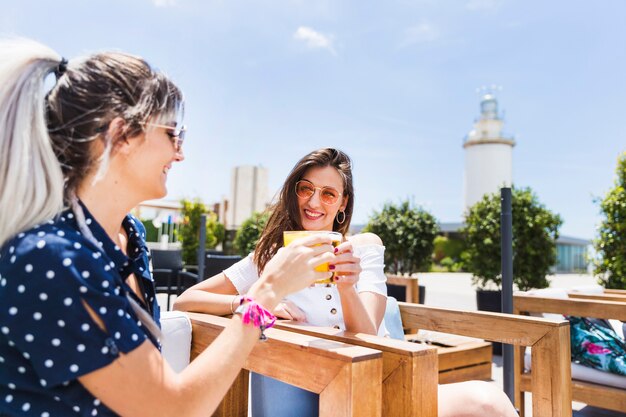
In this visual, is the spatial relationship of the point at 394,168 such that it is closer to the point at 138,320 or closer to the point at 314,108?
the point at 314,108

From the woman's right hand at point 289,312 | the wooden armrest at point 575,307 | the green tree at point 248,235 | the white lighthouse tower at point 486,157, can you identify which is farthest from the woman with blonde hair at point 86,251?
the white lighthouse tower at point 486,157

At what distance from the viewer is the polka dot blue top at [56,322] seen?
71 centimetres

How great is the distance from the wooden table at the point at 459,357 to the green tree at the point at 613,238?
2.14 meters

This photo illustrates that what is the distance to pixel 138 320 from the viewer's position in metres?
0.85

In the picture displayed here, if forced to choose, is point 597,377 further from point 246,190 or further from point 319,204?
point 246,190

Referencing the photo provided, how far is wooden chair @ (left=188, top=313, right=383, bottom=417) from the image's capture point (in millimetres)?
908

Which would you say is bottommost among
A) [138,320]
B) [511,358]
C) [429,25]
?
[511,358]

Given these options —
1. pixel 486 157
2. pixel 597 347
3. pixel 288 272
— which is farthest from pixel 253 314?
pixel 486 157

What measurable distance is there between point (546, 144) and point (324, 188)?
47.1 m

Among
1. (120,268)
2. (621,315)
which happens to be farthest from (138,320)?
(621,315)

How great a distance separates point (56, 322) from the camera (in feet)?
2.32

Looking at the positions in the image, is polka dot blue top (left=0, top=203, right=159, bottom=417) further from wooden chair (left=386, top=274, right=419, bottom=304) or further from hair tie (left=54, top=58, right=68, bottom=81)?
wooden chair (left=386, top=274, right=419, bottom=304)

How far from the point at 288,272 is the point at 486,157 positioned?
107ft

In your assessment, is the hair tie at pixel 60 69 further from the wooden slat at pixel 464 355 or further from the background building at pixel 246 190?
the background building at pixel 246 190
